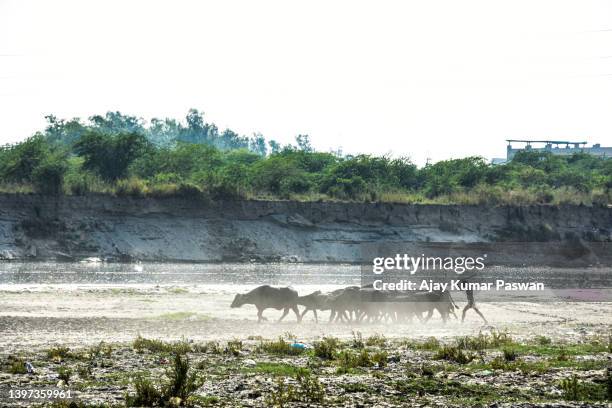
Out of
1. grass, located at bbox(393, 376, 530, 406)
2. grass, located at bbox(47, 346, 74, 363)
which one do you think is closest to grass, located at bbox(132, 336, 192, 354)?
grass, located at bbox(47, 346, 74, 363)

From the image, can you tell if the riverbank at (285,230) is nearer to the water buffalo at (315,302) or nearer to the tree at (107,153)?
the tree at (107,153)

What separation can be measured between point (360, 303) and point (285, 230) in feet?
131

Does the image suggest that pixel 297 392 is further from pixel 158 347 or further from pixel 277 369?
pixel 158 347

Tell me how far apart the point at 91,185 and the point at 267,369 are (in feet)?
167

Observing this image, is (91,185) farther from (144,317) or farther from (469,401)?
(469,401)

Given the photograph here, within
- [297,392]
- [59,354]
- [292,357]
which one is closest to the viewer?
[297,392]

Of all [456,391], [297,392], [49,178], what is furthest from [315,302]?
[49,178]

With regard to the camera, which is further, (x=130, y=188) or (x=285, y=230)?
(x=285, y=230)

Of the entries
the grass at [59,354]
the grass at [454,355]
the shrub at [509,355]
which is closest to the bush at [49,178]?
the grass at [59,354]

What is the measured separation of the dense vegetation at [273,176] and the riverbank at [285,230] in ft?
5.49

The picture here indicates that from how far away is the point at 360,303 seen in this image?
88.6 feet

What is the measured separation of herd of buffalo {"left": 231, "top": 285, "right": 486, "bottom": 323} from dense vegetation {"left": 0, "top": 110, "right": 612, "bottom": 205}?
133 feet

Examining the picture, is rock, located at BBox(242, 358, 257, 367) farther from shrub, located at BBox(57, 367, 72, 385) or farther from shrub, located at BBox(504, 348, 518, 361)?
shrub, located at BBox(504, 348, 518, 361)

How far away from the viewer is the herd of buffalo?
88.6 feet
